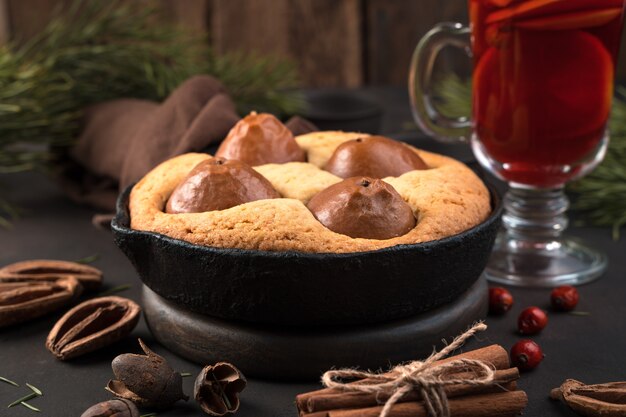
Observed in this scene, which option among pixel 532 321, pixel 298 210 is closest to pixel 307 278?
pixel 298 210

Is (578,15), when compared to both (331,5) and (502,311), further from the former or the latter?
(331,5)

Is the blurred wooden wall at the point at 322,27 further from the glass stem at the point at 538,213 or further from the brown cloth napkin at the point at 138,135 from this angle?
the glass stem at the point at 538,213

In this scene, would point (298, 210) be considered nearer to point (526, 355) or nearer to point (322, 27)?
point (526, 355)

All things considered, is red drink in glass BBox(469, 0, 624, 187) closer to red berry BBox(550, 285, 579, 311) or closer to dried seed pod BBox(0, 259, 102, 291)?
red berry BBox(550, 285, 579, 311)

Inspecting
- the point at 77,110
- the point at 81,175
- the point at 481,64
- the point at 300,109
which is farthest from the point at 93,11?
the point at 481,64

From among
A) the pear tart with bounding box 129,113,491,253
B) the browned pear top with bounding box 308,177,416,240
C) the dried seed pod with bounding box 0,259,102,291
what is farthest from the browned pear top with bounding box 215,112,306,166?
the dried seed pod with bounding box 0,259,102,291

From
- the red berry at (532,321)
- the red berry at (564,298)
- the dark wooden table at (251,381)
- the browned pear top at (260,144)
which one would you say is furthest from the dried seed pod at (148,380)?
the red berry at (564,298)
